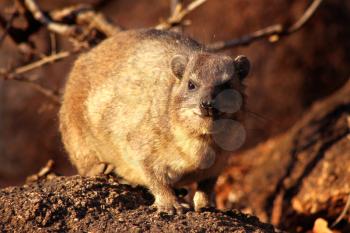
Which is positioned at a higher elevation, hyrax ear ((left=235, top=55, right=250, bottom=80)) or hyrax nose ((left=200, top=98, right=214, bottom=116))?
hyrax ear ((left=235, top=55, right=250, bottom=80))

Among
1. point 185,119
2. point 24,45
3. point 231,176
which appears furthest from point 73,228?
point 231,176

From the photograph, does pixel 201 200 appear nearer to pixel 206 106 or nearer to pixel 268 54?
pixel 206 106

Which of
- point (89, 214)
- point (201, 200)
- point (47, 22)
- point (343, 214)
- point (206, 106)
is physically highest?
point (47, 22)

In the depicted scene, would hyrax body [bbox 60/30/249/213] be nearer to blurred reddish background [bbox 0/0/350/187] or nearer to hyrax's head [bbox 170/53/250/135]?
hyrax's head [bbox 170/53/250/135]

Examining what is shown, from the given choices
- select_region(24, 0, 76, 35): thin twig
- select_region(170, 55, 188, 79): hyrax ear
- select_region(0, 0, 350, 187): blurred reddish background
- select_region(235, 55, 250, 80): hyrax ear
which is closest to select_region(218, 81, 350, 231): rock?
select_region(0, 0, 350, 187): blurred reddish background

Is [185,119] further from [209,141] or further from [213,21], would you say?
[213,21]

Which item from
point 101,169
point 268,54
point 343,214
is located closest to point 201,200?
point 101,169

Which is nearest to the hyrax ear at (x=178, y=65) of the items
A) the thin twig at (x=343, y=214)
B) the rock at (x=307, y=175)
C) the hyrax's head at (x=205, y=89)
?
the hyrax's head at (x=205, y=89)
